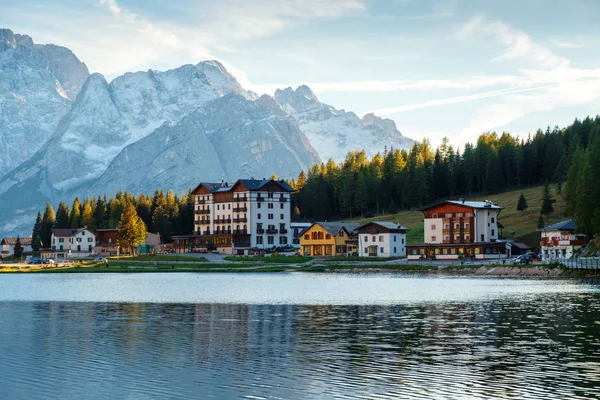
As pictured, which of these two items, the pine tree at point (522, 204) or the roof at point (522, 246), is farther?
the pine tree at point (522, 204)

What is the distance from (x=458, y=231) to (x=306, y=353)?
406 ft

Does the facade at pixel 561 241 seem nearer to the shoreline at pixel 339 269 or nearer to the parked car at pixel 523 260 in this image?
the parked car at pixel 523 260

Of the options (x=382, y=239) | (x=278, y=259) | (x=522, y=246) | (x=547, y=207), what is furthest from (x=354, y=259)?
(x=547, y=207)

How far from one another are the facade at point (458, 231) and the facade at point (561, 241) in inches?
666

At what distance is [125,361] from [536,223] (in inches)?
5568

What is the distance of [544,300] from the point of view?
73.1m

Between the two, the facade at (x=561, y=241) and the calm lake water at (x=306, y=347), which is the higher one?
the facade at (x=561, y=241)

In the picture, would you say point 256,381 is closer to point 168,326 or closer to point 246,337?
point 246,337

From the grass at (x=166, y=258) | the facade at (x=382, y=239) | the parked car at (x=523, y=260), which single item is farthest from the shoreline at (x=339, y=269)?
the facade at (x=382, y=239)

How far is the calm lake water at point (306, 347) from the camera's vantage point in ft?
112

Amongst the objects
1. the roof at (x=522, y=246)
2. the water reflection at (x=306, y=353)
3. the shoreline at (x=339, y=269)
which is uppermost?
the roof at (x=522, y=246)

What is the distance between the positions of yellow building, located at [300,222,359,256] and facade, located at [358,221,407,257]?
667 centimetres

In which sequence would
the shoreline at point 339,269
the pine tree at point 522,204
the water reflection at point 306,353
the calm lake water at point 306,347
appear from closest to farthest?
the water reflection at point 306,353 → the calm lake water at point 306,347 → the shoreline at point 339,269 → the pine tree at point 522,204

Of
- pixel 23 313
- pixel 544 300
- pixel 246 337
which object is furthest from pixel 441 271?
pixel 246 337
